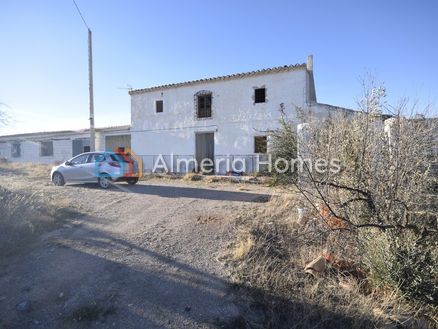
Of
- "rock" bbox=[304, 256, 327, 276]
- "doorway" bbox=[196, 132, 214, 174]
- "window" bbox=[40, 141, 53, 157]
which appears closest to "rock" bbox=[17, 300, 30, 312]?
"rock" bbox=[304, 256, 327, 276]

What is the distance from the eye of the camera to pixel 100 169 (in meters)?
9.45

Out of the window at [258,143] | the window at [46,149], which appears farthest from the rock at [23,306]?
the window at [46,149]

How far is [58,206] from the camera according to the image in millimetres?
6406

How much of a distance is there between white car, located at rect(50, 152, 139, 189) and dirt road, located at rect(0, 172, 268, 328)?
3509mm

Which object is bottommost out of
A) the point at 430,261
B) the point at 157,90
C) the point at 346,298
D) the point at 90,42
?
the point at 346,298

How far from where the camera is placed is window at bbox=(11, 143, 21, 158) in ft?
76.7

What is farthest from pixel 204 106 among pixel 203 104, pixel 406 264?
pixel 406 264

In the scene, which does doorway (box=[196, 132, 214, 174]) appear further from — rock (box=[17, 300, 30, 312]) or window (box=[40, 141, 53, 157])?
window (box=[40, 141, 53, 157])

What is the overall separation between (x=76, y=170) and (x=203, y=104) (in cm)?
801

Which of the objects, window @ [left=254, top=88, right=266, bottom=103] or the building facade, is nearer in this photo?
window @ [left=254, top=88, right=266, bottom=103]

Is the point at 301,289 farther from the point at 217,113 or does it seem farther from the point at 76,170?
the point at 217,113

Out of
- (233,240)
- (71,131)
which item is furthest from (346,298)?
(71,131)

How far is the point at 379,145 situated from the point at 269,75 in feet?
35.8

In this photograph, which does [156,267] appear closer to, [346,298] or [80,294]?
[80,294]
